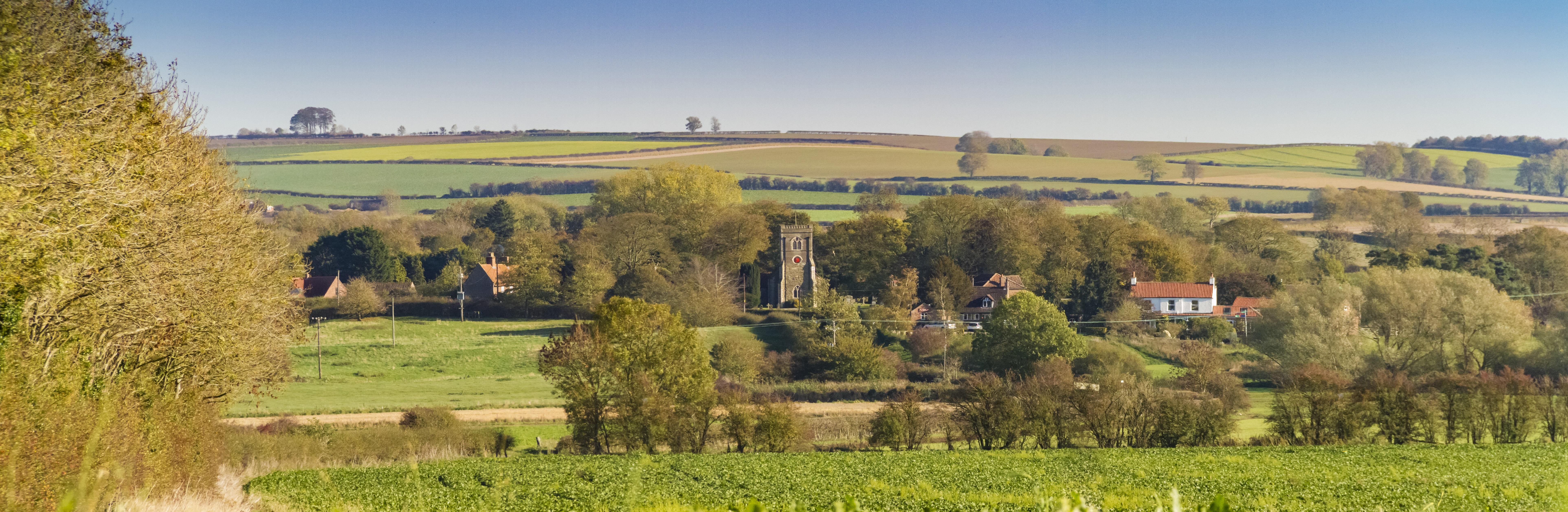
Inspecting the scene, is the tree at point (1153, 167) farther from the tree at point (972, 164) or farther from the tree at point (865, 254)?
the tree at point (865, 254)

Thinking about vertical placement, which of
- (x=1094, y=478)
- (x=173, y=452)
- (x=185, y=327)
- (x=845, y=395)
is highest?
(x=185, y=327)

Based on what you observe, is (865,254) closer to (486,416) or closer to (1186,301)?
(1186,301)

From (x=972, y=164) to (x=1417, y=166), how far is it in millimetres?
66774

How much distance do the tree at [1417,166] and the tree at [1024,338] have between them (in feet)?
402

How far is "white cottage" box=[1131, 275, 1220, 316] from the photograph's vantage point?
271 ft

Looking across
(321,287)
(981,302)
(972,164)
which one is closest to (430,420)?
(981,302)

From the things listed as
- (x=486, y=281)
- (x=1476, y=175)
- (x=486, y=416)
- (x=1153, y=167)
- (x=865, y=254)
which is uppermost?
(x=1153, y=167)

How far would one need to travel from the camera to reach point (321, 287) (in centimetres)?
9256

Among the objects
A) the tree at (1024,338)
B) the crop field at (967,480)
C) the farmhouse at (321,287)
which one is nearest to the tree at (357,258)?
the farmhouse at (321,287)

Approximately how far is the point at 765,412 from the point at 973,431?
7.96 m

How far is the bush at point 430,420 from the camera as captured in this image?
43.0 metres

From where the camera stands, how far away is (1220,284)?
297 feet

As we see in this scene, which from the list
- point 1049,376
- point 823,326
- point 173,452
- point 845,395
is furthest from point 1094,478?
point 823,326

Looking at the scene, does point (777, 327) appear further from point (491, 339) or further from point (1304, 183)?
point (1304, 183)
